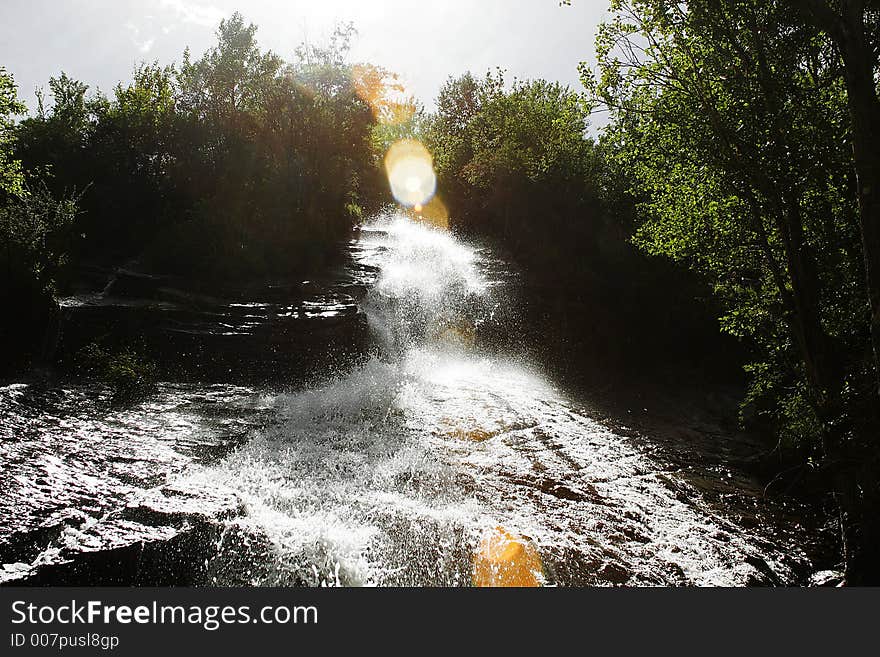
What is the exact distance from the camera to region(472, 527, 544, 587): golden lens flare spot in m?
7.64

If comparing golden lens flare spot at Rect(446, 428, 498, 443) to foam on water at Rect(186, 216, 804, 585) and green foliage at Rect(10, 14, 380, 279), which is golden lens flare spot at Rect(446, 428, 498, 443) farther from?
green foliage at Rect(10, 14, 380, 279)

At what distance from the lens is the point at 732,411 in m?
19.0

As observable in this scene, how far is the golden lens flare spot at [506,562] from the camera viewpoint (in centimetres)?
764

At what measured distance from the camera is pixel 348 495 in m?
9.76

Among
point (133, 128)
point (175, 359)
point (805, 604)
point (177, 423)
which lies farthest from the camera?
point (133, 128)

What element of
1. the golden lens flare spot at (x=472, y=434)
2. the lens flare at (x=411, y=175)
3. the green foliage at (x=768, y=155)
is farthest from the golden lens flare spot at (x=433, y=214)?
the green foliage at (x=768, y=155)

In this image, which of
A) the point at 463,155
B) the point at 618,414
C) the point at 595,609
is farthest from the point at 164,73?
the point at 595,609

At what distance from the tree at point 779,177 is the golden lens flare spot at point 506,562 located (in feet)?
16.2

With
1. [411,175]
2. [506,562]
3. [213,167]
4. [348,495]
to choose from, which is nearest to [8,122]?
[213,167]

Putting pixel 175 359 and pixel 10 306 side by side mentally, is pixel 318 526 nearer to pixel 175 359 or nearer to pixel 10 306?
pixel 175 359

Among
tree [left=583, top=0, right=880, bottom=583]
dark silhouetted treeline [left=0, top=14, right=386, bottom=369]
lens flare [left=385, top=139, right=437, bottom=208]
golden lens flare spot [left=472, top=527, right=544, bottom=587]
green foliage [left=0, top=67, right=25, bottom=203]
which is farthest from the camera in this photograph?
lens flare [left=385, top=139, right=437, bottom=208]

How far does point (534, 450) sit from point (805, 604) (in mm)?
6644

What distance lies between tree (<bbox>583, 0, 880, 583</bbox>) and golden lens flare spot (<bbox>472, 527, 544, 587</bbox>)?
16.2 ft

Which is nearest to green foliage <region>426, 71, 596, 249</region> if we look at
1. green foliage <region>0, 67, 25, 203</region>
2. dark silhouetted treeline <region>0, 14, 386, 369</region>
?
dark silhouetted treeline <region>0, 14, 386, 369</region>
